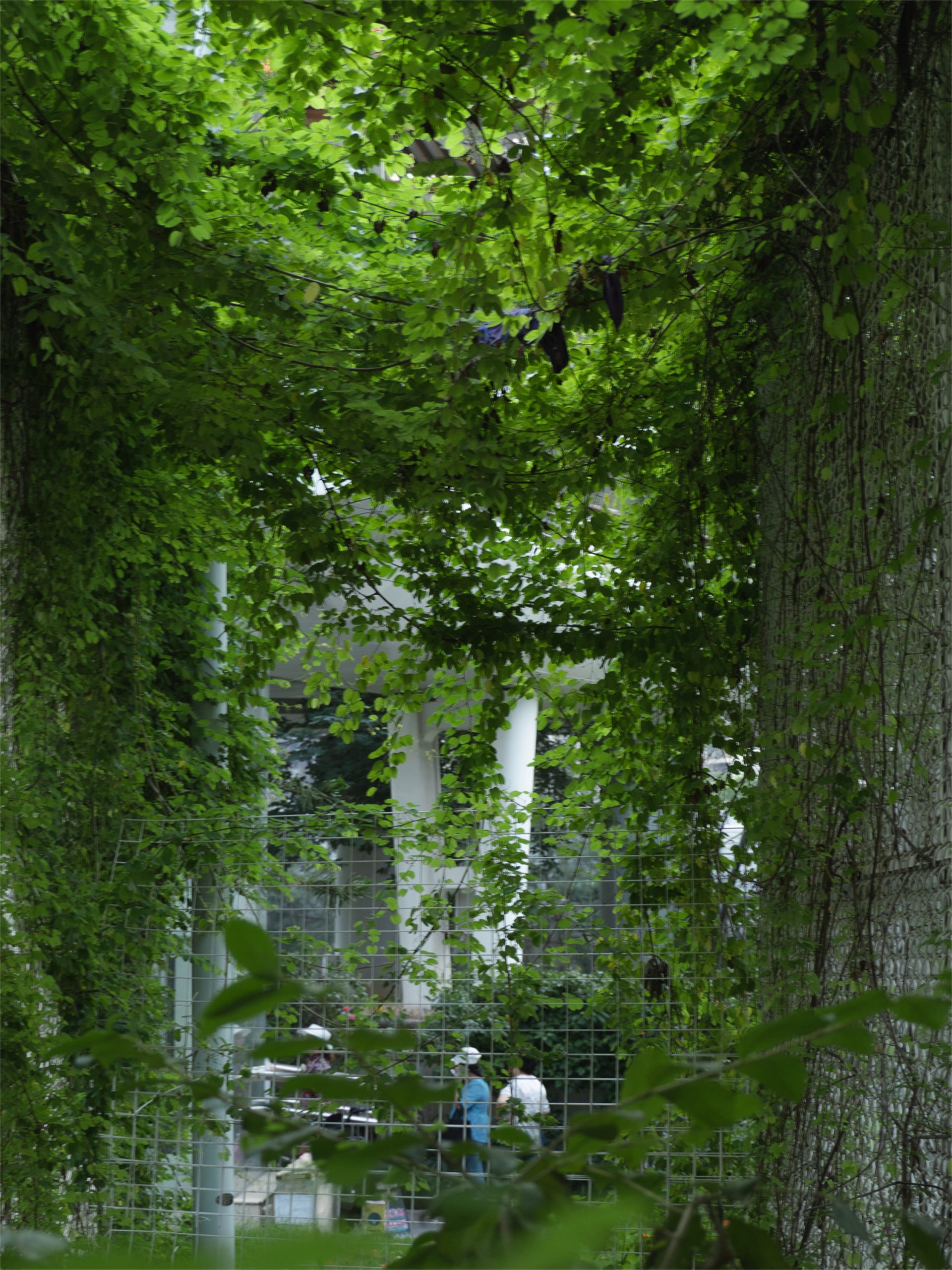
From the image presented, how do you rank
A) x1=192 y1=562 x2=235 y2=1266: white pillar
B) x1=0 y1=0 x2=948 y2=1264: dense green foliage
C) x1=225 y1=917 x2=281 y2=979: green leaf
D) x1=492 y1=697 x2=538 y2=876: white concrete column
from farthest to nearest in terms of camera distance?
x1=492 y1=697 x2=538 y2=876: white concrete column, x1=192 y1=562 x2=235 y2=1266: white pillar, x1=0 y1=0 x2=948 y2=1264: dense green foliage, x1=225 y1=917 x2=281 y2=979: green leaf

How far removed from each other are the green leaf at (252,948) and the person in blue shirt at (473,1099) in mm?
2419

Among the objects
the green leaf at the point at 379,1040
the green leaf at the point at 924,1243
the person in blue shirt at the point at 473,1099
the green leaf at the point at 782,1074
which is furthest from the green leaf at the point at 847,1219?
the person in blue shirt at the point at 473,1099

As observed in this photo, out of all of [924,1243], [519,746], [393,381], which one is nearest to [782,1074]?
[924,1243]

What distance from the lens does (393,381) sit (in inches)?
137

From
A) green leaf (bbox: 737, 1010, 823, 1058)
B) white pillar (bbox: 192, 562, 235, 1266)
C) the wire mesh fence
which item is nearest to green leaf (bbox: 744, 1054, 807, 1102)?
green leaf (bbox: 737, 1010, 823, 1058)

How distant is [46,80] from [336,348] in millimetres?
995

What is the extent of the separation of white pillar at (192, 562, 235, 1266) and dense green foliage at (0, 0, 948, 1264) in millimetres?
105

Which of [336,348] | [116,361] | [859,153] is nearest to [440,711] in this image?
[336,348]

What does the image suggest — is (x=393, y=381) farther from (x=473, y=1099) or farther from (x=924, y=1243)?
(x=924, y=1243)

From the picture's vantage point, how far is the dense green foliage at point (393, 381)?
257 centimetres

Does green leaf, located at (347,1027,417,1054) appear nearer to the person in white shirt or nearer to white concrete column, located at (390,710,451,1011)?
the person in white shirt

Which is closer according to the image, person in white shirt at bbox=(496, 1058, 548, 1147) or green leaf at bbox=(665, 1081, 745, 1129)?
green leaf at bbox=(665, 1081, 745, 1129)

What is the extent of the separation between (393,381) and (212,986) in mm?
2198

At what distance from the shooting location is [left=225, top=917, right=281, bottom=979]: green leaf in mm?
467
